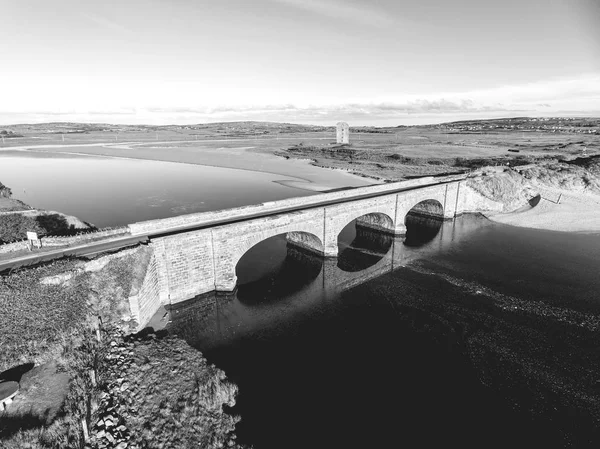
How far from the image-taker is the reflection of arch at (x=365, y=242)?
33.9 m

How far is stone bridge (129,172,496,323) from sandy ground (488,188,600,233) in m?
20.6

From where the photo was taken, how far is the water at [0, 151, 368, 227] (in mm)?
48125

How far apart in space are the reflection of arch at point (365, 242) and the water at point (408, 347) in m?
0.43

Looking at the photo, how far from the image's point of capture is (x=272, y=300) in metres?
26.5

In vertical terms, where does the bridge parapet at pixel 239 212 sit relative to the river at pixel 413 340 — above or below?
above

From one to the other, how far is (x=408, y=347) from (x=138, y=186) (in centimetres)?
5779

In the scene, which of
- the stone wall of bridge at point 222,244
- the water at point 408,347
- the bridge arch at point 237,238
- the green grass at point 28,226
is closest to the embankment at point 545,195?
the water at point 408,347

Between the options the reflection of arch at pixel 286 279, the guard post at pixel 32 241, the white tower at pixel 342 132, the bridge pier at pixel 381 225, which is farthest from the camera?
the white tower at pixel 342 132

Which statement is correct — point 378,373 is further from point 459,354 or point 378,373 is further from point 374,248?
point 374,248

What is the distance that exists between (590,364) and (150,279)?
2711 cm

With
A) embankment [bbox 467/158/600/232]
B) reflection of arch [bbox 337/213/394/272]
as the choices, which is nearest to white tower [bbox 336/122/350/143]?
embankment [bbox 467/158/600/232]

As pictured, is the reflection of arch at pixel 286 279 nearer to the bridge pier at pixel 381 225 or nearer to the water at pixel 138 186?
the bridge pier at pixel 381 225

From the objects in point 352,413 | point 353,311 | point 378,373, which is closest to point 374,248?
point 353,311

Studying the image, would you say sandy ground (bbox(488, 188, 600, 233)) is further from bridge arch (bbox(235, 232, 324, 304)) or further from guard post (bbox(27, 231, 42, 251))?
guard post (bbox(27, 231, 42, 251))
